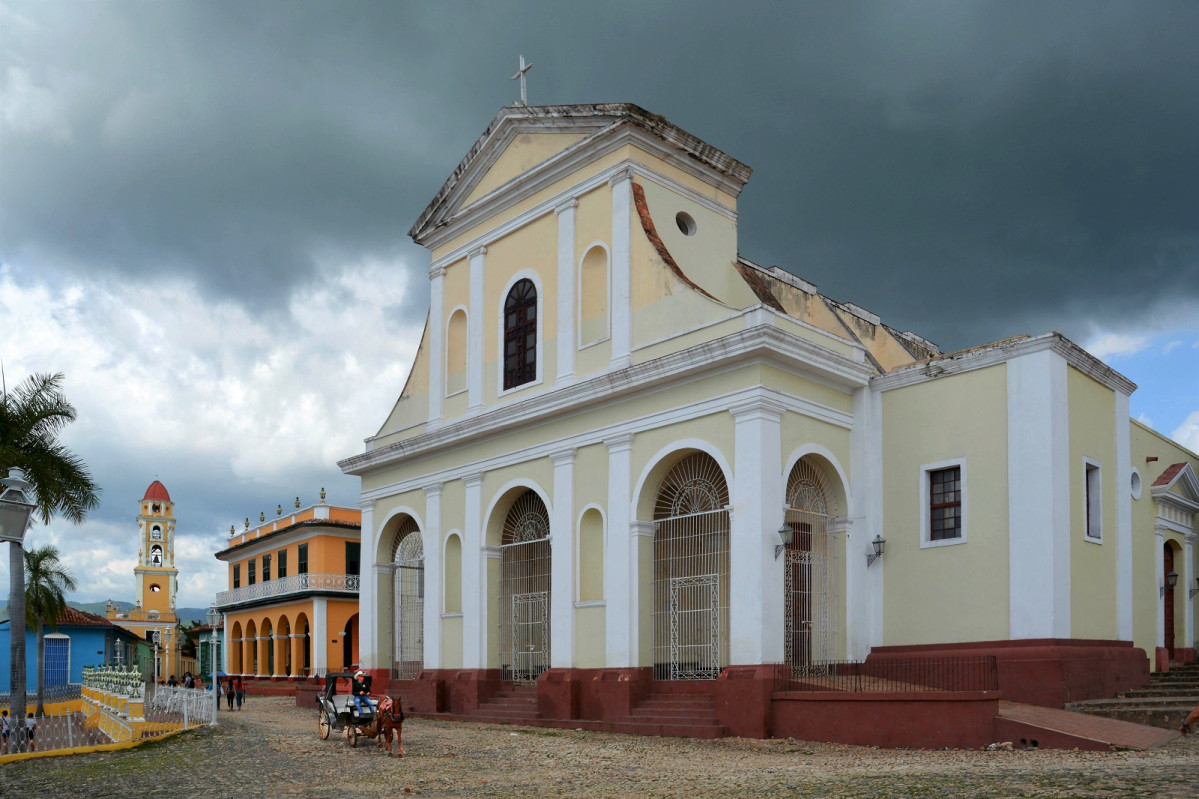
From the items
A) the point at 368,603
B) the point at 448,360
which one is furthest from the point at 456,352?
the point at 368,603

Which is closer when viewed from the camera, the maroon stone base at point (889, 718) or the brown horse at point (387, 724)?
the maroon stone base at point (889, 718)

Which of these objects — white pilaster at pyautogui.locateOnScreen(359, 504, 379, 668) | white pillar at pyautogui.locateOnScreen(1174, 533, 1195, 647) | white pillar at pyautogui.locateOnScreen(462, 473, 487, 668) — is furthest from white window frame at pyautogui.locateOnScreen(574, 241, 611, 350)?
white pillar at pyautogui.locateOnScreen(1174, 533, 1195, 647)

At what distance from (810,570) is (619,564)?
120 inches

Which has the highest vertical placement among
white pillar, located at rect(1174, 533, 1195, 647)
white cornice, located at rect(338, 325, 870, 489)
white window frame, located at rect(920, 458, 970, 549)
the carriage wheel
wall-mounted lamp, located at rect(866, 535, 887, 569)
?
white cornice, located at rect(338, 325, 870, 489)

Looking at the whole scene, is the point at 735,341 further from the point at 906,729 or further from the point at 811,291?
the point at 811,291

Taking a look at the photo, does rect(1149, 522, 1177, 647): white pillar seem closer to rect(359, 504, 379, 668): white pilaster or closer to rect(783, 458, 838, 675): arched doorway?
rect(783, 458, 838, 675): arched doorway

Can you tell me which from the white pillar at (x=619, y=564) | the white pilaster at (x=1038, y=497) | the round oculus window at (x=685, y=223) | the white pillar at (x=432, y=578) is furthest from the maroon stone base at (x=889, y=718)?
the white pillar at (x=432, y=578)

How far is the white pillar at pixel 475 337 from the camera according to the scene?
2222 centimetres

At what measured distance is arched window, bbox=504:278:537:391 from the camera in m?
21.3

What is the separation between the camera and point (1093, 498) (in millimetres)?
17188

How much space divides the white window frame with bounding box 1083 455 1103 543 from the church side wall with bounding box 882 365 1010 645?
1.70 metres

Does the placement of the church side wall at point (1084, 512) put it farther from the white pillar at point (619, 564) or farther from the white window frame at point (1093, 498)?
the white pillar at point (619, 564)

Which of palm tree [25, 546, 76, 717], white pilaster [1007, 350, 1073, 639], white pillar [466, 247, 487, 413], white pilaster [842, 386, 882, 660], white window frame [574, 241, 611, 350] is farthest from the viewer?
palm tree [25, 546, 76, 717]

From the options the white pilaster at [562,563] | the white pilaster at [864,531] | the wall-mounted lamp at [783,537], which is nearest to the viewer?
the wall-mounted lamp at [783,537]
